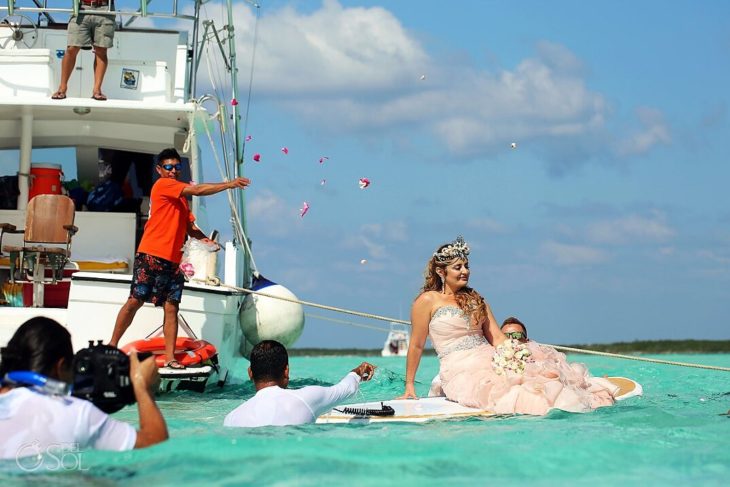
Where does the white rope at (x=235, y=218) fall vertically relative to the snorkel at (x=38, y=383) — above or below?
above

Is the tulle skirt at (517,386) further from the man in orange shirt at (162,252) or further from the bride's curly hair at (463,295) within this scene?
the man in orange shirt at (162,252)

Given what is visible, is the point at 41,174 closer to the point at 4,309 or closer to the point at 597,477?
the point at 4,309

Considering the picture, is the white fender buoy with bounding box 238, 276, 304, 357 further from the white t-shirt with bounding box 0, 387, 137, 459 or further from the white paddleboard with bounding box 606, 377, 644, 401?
the white t-shirt with bounding box 0, 387, 137, 459

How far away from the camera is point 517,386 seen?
7.53 meters

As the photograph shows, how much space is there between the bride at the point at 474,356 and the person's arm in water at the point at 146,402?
3573 millimetres

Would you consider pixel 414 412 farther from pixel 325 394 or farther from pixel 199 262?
pixel 199 262

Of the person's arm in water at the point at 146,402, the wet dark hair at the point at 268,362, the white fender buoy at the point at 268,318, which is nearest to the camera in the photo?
the person's arm in water at the point at 146,402

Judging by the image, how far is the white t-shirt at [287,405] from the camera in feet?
18.4

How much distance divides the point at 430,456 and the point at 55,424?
188cm

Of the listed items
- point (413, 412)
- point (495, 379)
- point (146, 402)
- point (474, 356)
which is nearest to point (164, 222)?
point (474, 356)

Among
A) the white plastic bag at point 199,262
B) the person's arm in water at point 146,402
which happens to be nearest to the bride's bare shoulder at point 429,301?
the white plastic bag at point 199,262

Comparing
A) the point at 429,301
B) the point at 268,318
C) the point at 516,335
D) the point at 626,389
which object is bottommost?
the point at 626,389

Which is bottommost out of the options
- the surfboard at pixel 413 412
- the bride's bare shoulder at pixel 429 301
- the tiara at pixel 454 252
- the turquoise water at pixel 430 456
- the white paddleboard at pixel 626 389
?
the turquoise water at pixel 430 456

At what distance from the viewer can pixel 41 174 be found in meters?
11.9
